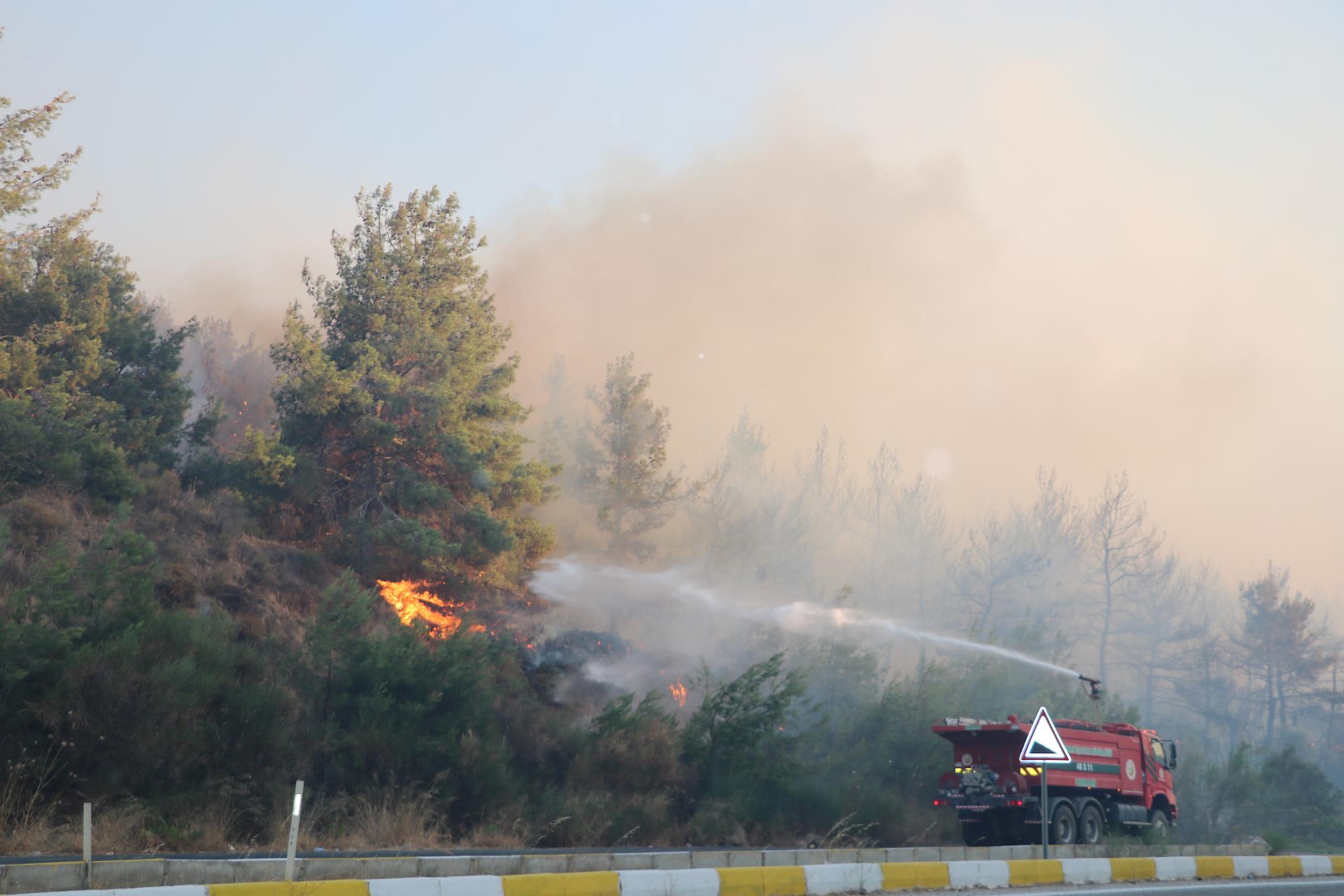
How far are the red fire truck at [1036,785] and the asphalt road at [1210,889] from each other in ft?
13.6

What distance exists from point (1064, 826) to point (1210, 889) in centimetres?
630

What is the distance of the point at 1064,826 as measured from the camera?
21406mm

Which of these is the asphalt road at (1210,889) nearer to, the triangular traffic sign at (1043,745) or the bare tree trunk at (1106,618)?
the triangular traffic sign at (1043,745)

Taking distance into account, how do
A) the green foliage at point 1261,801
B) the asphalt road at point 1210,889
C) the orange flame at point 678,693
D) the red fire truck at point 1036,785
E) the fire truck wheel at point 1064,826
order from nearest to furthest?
the asphalt road at point 1210,889 < the fire truck wheel at point 1064,826 < the red fire truck at point 1036,785 < the green foliage at point 1261,801 < the orange flame at point 678,693

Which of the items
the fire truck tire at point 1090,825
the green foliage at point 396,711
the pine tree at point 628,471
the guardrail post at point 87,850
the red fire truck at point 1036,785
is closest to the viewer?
the guardrail post at point 87,850

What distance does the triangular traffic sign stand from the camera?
14.6m

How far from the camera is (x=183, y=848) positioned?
13.3m

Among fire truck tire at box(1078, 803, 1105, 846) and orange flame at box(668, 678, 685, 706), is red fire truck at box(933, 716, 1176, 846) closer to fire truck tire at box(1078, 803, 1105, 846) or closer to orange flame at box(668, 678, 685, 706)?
fire truck tire at box(1078, 803, 1105, 846)

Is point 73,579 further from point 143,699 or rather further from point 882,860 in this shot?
point 882,860

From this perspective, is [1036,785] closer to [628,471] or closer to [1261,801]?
[1261,801]

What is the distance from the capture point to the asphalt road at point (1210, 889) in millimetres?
13883

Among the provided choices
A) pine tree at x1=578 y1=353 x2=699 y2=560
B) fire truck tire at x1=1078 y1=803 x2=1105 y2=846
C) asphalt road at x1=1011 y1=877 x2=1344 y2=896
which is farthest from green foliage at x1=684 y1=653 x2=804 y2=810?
pine tree at x1=578 y1=353 x2=699 y2=560

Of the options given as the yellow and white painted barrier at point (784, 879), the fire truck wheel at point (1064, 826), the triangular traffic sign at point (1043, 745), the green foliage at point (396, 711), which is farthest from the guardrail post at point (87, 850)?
the fire truck wheel at point (1064, 826)

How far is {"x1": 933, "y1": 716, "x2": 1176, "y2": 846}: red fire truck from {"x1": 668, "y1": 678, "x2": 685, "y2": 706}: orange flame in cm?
1257
